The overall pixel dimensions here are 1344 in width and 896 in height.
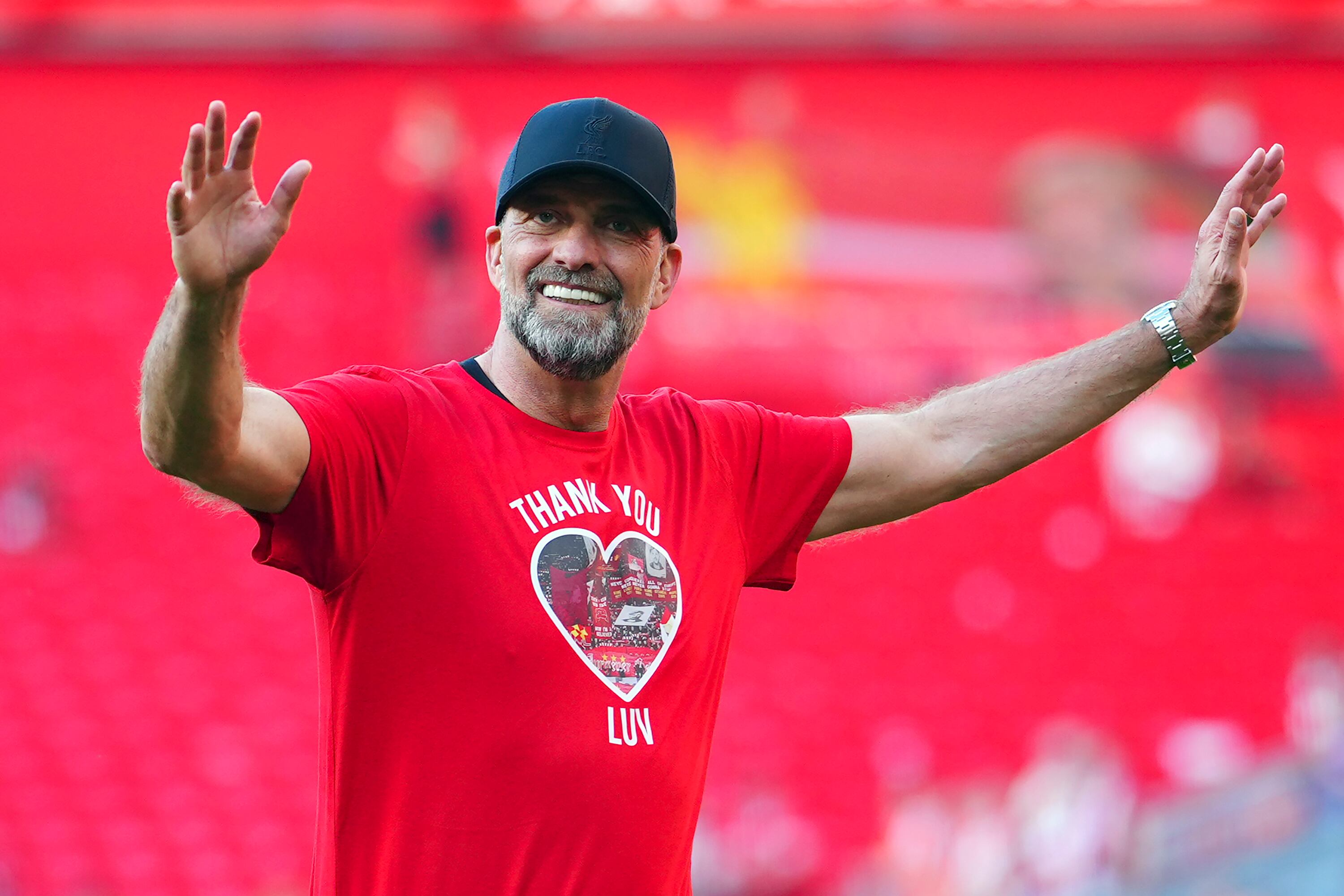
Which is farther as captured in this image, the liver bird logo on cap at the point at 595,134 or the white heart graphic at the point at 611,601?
the liver bird logo on cap at the point at 595,134

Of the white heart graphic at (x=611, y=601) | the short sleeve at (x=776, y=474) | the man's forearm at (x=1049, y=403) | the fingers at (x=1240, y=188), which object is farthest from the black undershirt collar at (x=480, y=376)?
the fingers at (x=1240, y=188)

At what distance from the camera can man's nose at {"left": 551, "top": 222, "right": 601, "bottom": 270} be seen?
1823 mm

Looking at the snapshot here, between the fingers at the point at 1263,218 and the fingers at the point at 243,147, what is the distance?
1453 millimetres

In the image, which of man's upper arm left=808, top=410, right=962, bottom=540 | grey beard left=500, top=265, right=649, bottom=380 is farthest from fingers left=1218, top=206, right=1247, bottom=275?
grey beard left=500, top=265, right=649, bottom=380

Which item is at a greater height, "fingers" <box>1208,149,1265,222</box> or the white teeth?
"fingers" <box>1208,149,1265,222</box>

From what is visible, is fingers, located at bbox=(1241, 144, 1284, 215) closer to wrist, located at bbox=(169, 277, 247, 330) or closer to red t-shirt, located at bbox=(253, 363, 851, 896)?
red t-shirt, located at bbox=(253, 363, 851, 896)

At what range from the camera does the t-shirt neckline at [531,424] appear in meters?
1.80

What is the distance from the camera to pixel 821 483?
210 cm

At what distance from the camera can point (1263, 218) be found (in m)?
2.09

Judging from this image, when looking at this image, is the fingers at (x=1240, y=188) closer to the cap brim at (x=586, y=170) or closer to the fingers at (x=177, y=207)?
the cap brim at (x=586, y=170)

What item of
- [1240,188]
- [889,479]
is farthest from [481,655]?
[1240,188]

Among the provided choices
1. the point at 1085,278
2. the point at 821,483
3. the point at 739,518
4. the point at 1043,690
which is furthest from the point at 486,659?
the point at 1085,278

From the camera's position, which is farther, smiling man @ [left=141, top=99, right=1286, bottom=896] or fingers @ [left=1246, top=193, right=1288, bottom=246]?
fingers @ [left=1246, top=193, right=1288, bottom=246]

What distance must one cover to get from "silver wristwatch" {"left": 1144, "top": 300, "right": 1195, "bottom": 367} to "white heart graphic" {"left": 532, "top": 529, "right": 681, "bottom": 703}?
89cm
